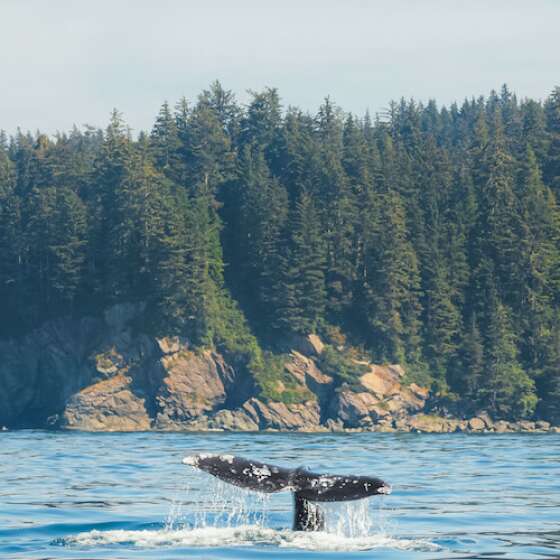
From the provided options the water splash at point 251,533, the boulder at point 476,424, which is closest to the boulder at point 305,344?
the boulder at point 476,424

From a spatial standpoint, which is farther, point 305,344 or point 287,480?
point 305,344

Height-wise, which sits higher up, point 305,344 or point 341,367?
point 305,344

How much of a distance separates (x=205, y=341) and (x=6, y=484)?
75.2 meters

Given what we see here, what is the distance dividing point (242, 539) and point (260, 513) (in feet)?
17.4

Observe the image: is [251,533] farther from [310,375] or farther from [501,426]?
[310,375]

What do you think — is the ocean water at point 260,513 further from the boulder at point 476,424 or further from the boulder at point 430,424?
the boulder at point 476,424

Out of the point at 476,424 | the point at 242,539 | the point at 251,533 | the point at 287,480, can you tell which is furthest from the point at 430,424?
the point at 287,480

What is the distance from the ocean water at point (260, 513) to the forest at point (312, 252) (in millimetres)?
61180

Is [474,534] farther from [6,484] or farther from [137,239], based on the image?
[137,239]

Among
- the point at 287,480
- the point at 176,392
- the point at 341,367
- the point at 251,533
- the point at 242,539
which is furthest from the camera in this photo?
the point at 341,367

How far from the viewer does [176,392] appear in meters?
109

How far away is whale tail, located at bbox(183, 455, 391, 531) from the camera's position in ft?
62.3

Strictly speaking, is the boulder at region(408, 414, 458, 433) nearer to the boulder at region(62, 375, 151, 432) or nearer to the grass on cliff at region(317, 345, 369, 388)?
the grass on cliff at region(317, 345, 369, 388)

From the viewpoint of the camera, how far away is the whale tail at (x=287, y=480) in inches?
748
